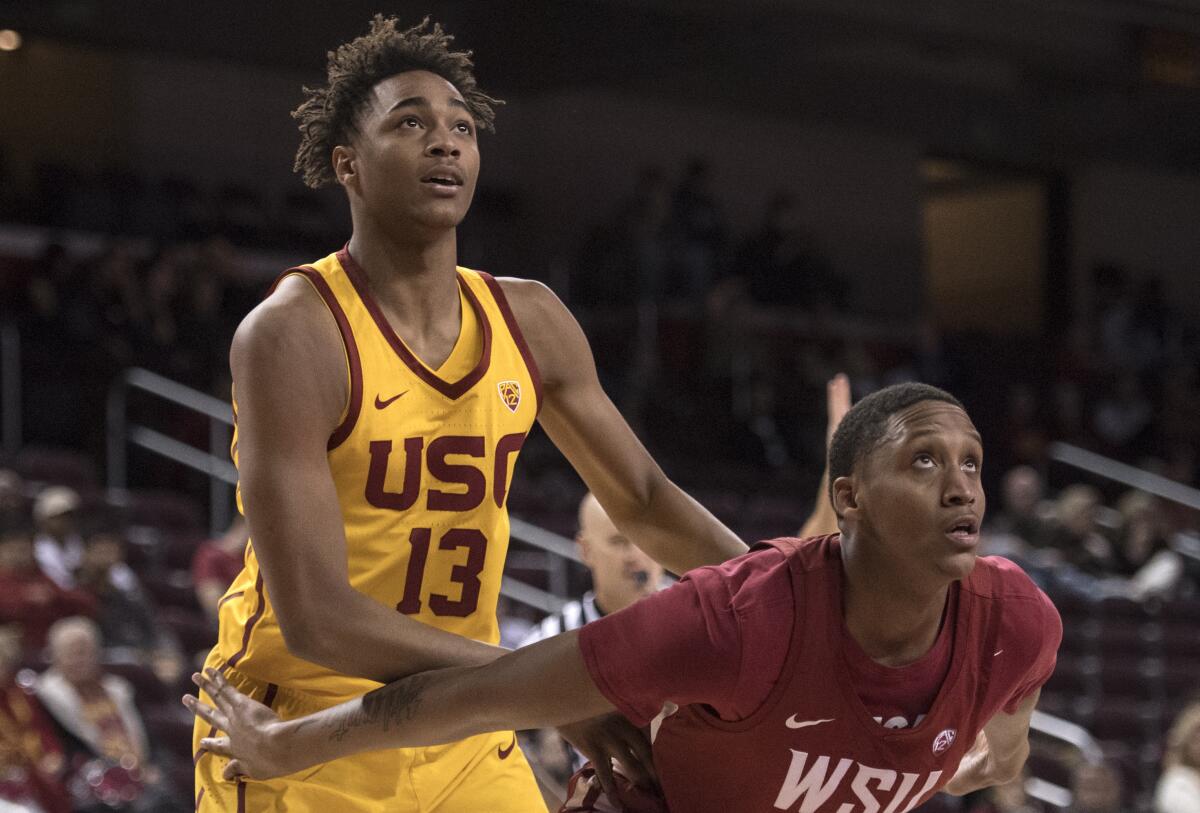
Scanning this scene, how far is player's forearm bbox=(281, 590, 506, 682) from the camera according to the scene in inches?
113

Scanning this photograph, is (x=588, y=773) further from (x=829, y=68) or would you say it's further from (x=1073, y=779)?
(x=829, y=68)

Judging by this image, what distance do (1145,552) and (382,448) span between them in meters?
10.9

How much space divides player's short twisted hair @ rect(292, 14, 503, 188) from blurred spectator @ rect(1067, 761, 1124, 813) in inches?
245

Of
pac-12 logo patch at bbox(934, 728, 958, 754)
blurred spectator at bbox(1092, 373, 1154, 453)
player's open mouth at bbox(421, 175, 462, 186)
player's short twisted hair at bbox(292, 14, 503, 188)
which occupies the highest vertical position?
player's short twisted hair at bbox(292, 14, 503, 188)

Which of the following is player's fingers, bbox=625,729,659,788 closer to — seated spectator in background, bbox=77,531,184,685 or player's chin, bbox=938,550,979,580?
player's chin, bbox=938,550,979,580

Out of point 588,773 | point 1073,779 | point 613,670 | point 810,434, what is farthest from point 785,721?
point 810,434

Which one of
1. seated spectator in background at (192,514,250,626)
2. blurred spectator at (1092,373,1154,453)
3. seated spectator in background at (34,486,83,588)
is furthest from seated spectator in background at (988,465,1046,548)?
seated spectator in background at (34,486,83,588)

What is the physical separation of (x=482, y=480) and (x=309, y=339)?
15.1 inches

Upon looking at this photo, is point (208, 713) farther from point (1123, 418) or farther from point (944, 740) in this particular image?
point (1123, 418)

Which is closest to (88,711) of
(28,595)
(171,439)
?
(28,595)

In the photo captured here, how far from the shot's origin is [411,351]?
10.1 feet

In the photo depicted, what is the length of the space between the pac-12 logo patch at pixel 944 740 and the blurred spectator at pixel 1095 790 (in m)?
5.99

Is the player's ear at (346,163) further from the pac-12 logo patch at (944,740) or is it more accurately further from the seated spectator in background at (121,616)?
the seated spectator in background at (121,616)

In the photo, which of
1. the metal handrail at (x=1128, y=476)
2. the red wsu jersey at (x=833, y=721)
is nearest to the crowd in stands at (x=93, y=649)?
the red wsu jersey at (x=833, y=721)
